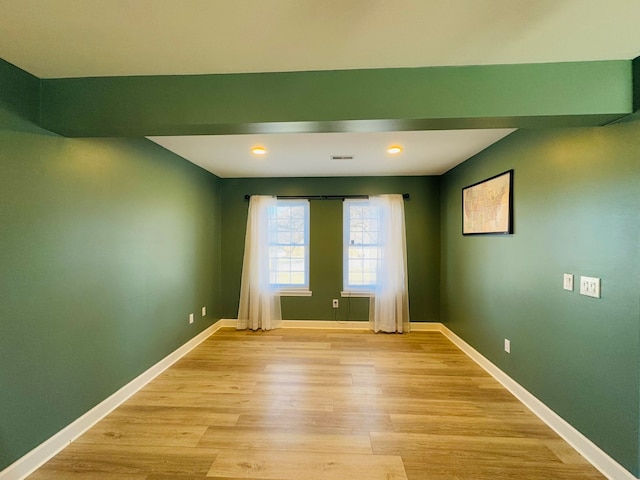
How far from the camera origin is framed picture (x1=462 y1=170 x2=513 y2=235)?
8.25ft

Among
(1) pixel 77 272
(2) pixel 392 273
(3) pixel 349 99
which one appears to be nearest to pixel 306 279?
(2) pixel 392 273

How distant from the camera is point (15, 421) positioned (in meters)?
1.56

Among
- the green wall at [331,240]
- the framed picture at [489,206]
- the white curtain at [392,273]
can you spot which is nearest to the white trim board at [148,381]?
the white curtain at [392,273]

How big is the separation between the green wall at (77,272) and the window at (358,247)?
2.32m

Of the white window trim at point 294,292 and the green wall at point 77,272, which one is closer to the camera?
the green wall at point 77,272

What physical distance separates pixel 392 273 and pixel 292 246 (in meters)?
1.56

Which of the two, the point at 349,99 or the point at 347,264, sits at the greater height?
the point at 349,99

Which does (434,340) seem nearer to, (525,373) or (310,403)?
(525,373)

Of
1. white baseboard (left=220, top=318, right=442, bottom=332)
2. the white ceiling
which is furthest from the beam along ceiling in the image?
white baseboard (left=220, top=318, right=442, bottom=332)

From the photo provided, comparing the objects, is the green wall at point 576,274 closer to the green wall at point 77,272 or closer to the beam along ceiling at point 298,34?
the beam along ceiling at point 298,34

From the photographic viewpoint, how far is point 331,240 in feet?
13.9

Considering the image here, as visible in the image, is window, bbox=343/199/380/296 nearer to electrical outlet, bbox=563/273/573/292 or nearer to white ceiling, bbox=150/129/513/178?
white ceiling, bbox=150/129/513/178

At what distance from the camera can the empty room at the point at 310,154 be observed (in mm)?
1342

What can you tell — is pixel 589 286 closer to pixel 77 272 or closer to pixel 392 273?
pixel 392 273
